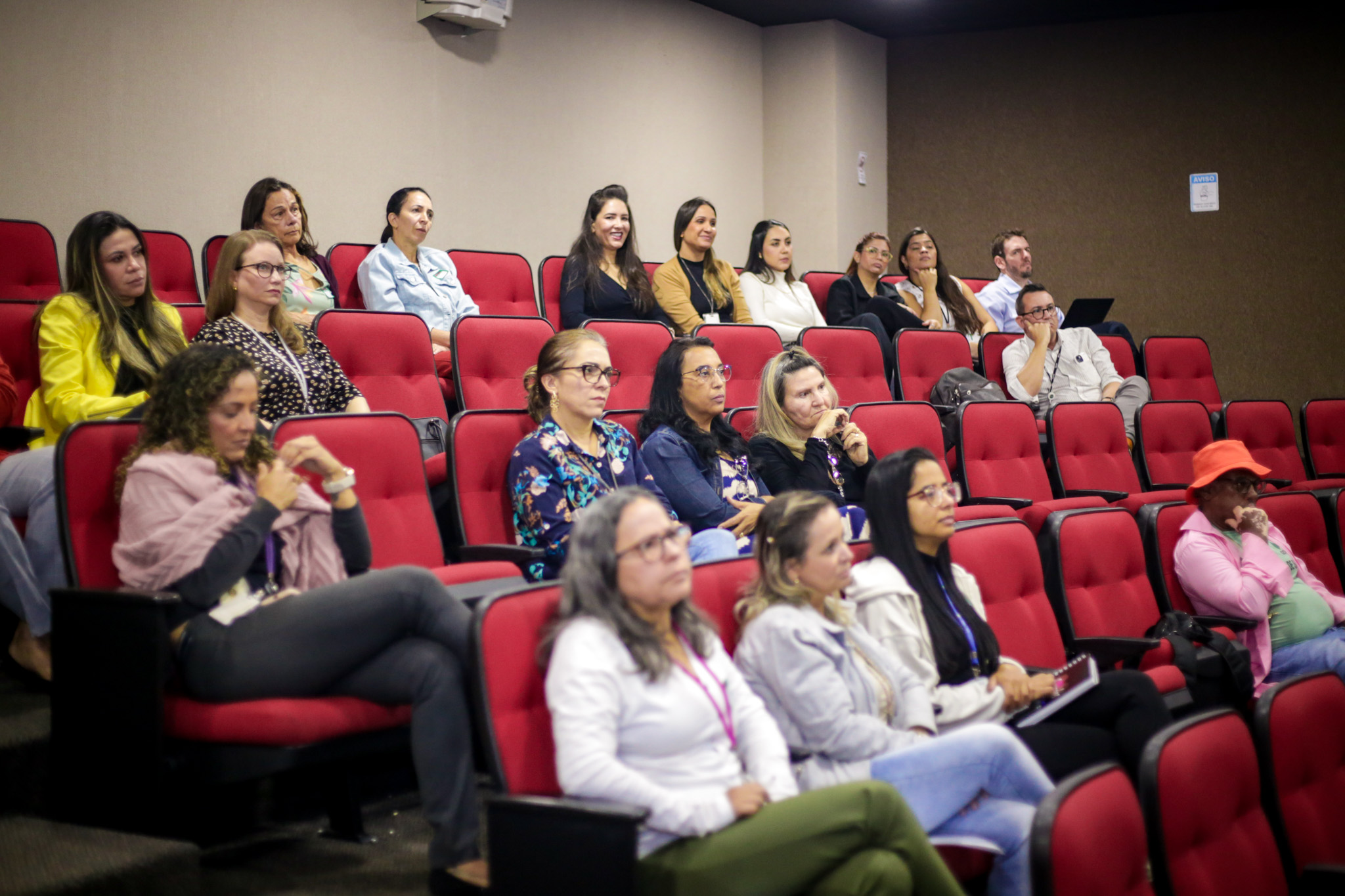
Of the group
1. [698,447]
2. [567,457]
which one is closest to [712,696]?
[567,457]

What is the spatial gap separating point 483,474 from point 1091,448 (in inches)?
83.6

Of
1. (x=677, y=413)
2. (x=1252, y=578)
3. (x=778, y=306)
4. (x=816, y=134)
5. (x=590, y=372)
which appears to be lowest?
(x=1252, y=578)

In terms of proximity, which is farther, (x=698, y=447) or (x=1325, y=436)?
(x=1325, y=436)

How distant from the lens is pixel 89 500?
2.06m

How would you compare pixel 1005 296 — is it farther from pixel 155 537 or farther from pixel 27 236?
pixel 155 537

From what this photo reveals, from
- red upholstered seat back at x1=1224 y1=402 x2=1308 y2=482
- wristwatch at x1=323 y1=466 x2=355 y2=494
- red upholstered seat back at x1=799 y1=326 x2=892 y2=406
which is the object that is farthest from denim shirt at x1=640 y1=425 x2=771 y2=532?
red upholstered seat back at x1=1224 y1=402 x2=1308 y2=482

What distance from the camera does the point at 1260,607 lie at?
2875mm

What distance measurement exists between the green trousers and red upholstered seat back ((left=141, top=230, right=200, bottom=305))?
10.1 ft

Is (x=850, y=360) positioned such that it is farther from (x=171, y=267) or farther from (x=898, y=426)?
(x=171, y=267)

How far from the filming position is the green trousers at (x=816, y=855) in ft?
4.98

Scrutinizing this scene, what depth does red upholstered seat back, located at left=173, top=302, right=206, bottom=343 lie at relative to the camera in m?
3.32

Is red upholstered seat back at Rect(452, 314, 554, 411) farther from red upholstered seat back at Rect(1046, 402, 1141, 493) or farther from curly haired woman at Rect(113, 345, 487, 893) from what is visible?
red upholstered seat back at Rect(1046, 402, 1141, 493)

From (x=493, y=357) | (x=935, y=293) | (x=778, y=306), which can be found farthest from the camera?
(x=935, y=293)

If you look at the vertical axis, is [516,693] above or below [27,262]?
below
